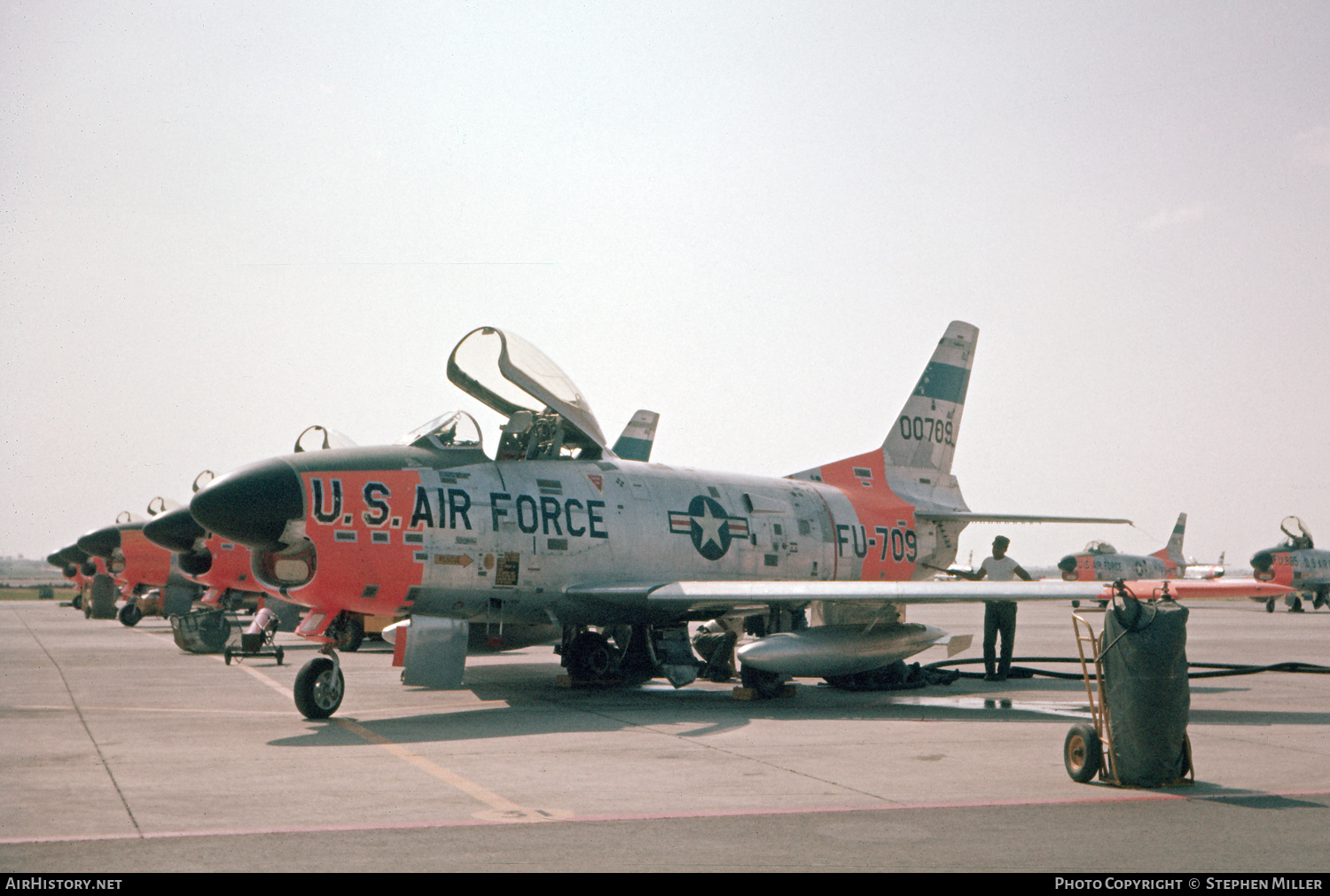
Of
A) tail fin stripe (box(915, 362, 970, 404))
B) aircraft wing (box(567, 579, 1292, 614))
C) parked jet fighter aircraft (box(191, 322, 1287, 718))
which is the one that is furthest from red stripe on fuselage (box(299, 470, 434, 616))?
tail fin stripe (box(915, 362, 970, 404))

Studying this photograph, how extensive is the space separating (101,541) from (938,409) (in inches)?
775

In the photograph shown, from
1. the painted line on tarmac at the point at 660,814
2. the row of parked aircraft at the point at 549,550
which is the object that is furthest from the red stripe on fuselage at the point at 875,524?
the painted line on tarmac at the point at 660,814

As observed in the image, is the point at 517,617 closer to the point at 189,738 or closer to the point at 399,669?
the point at 189,738

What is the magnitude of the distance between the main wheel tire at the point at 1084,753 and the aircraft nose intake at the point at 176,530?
9250 millimetres

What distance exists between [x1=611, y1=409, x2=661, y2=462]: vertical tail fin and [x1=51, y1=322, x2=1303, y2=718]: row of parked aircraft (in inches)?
317

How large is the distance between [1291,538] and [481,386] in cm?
4533

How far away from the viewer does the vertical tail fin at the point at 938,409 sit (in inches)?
707

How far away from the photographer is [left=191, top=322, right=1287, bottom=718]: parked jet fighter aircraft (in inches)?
421

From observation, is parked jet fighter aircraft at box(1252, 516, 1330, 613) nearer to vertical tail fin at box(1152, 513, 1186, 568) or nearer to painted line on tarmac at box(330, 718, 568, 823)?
vertical tail fin at box(1152, 513, 1186, 568)

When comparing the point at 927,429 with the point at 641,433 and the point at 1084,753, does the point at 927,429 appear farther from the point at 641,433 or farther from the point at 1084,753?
the point at 1084,753

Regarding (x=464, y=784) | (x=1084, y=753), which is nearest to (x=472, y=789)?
(x=464, y=784)

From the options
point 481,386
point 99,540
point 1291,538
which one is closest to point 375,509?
point 481,386
